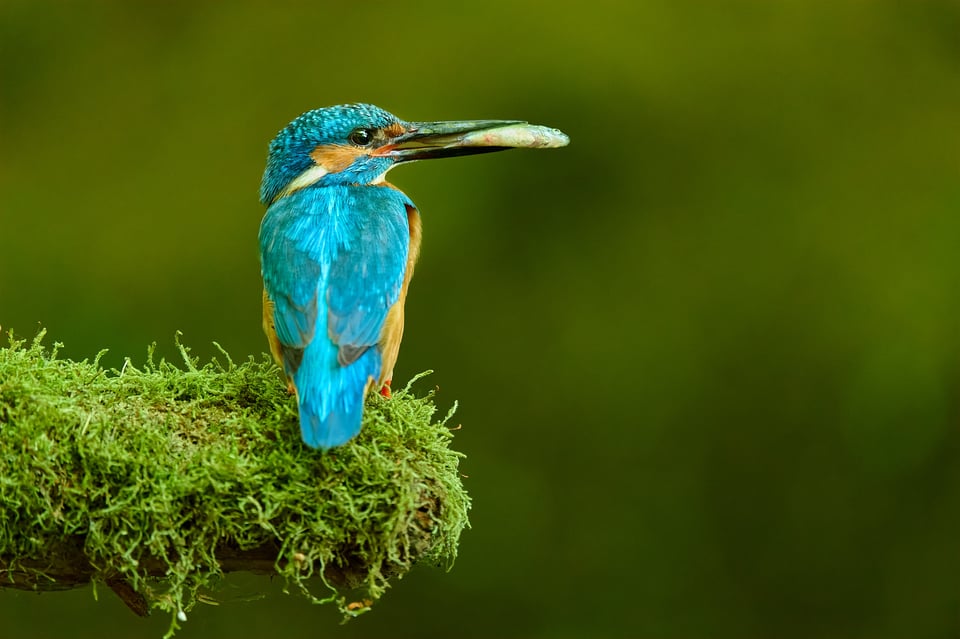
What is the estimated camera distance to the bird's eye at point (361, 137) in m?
3.43

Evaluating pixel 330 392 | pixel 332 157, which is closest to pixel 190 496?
pixel 330 392

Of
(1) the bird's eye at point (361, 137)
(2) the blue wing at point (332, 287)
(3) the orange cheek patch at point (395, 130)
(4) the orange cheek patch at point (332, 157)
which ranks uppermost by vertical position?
(3) the orange cheek patch at point (395, 130)

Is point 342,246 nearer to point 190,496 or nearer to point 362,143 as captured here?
point 362,143

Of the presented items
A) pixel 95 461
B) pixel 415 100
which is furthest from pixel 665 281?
pixel 95 461

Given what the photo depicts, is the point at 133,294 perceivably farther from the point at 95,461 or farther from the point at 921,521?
the point at 921,521

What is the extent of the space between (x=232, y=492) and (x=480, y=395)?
3.00 m

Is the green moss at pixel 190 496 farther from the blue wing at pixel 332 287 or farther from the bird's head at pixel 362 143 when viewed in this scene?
the bird's head at pixel 362 143

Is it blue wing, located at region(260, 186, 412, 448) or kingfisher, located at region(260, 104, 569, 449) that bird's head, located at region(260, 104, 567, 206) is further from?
blue wing, located at region(260, 186, 412, 448)

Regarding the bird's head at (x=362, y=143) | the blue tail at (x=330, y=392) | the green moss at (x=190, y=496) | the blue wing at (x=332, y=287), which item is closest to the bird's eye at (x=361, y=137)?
the bird's head at (x=362, y=143)

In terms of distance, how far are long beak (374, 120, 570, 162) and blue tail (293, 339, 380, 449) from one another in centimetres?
96

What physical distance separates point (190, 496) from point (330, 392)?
38cm

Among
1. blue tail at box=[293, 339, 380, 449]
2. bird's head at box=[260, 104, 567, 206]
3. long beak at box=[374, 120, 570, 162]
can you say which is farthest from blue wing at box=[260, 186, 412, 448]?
long beak at box=[374, 120, 570, 162]

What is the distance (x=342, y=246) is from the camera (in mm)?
2914

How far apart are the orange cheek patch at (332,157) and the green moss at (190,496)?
3.55 ft
